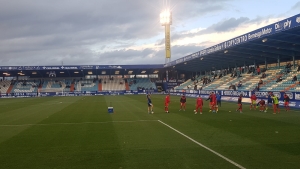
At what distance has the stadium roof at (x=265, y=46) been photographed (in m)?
A: 27.2

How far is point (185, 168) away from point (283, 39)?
28.2 meters

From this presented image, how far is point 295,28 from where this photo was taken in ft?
84.8

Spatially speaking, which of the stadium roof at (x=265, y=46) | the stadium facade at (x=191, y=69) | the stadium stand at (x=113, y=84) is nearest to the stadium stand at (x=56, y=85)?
the stadium facade at (x=191, y=69)

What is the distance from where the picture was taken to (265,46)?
3656 cm

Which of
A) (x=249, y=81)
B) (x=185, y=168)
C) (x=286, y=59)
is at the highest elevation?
(x=286, y=59)

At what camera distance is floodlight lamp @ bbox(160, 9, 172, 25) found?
66.2 metres

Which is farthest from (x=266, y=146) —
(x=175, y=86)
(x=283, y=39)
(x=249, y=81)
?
(x=175, y=86)

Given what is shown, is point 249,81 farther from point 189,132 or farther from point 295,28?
point 189,132

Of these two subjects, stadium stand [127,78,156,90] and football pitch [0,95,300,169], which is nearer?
football pitch [0,95,300,169]

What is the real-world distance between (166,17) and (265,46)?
3359 cm

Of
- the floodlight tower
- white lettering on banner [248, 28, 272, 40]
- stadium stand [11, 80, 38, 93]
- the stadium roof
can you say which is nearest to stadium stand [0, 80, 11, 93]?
stadium stand [11, 80, 38, 93]

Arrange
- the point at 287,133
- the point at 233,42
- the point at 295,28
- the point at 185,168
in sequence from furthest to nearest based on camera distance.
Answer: the point at 233,42
the point at 295,28
the point at 287,133
the point at 185,168

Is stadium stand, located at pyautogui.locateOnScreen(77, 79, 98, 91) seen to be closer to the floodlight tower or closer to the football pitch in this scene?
the floodlight tower

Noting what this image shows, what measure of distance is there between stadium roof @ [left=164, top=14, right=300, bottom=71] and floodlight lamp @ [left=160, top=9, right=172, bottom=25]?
48.9 feet
